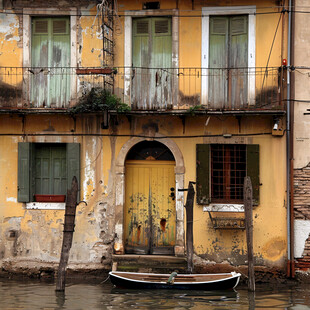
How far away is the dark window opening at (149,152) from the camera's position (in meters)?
17.8

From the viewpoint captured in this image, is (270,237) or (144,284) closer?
(144,284)

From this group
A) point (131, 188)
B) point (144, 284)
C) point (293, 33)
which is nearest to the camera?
point (144, 284)

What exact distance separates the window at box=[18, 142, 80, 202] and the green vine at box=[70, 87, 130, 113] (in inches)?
44.4

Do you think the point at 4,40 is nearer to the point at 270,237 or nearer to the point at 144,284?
the point at 144,284

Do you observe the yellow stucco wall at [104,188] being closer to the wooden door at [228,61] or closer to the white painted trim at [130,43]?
the wooden door at [228,61]

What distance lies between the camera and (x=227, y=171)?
17.4 metres

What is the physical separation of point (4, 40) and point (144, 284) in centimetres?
727

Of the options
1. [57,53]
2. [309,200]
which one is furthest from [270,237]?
[57,53]

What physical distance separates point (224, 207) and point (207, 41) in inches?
166

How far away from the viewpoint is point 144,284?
15.5 meters

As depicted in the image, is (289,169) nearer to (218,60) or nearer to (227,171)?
(227,171)

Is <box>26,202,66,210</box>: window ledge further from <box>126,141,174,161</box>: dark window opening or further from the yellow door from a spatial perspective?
<box>126,141,174,161</box>: dark window opening

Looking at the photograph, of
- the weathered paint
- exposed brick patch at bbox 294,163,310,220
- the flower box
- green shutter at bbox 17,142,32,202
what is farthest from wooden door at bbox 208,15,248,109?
green shutter at bbox 17,142,32,202

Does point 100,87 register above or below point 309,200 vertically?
above
